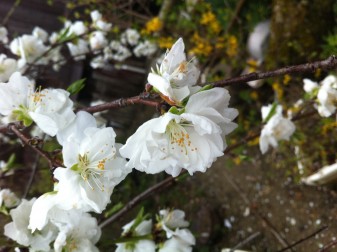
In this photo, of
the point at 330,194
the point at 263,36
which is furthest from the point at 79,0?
the point at 330,194

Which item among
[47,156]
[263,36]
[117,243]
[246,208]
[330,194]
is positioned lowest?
[246,208]

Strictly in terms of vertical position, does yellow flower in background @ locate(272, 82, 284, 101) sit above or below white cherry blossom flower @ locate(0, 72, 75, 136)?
below

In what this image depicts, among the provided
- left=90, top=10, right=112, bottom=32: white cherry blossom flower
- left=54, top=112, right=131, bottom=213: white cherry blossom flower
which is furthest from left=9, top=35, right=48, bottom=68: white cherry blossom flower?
left=54, top=112, right=131, bottom=213: white cherry blossom flower

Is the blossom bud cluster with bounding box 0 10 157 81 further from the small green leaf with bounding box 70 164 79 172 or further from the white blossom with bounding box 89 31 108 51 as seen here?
the small green leaf with bounding box 70 164 79 172

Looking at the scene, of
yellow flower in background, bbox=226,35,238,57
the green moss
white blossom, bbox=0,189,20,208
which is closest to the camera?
white blossom, bbox=0,189,20,208

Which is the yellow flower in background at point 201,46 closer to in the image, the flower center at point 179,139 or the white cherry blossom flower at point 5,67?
the white cherry blossom flower at point 5,67

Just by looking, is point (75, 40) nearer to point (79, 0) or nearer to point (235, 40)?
point (235, 40)

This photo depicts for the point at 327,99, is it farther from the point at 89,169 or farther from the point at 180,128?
the point at 89,169
